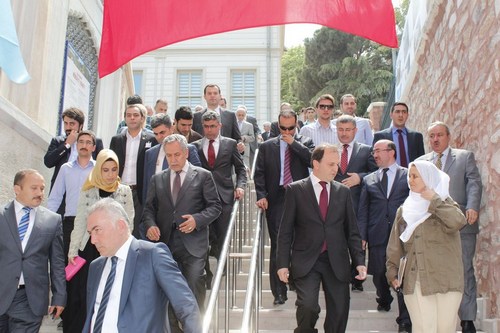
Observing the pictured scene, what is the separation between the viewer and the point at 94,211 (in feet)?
10.5

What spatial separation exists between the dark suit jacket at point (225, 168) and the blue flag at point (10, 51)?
2391mm

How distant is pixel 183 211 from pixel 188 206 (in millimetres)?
61

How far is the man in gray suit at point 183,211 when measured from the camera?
16.5 ft

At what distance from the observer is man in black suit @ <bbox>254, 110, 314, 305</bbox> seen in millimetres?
6090

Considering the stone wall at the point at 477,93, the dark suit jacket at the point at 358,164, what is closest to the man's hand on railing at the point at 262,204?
the dark suit jacket at the point at 358,164

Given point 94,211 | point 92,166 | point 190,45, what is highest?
point 190,45

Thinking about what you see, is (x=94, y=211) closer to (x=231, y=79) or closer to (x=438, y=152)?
(x=438, y=152)

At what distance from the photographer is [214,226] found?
6422 millimetres

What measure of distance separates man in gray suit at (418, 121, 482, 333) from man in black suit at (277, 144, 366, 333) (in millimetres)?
1047

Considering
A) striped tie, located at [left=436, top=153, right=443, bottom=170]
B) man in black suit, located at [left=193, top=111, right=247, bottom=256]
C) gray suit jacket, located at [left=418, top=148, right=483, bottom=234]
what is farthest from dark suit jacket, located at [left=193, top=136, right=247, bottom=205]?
gray suit jacket, located at [left=418, top=148, right=483, bottom=234]

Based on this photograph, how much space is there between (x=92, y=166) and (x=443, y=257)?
322cm

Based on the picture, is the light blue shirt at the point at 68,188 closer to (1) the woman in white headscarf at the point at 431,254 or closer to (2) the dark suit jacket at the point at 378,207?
(2) the dark suit jacket at the point at 378,207

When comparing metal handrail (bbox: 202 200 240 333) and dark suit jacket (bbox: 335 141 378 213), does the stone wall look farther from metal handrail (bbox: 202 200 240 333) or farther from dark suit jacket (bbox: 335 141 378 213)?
metal handrail (bbox: 202 200 240 333)

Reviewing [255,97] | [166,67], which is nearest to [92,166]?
[255,97]
